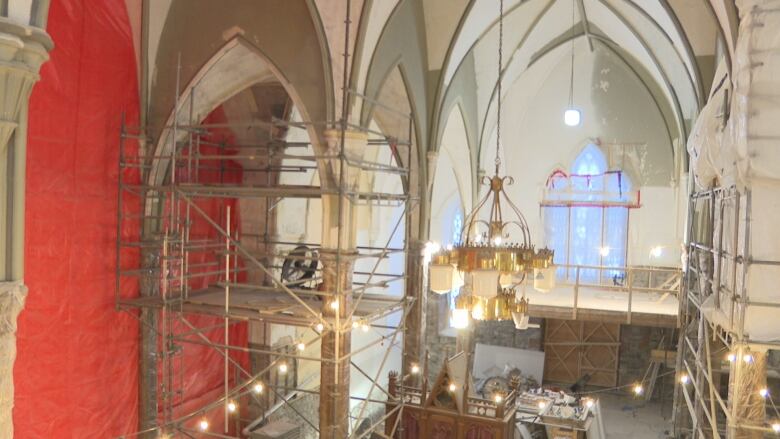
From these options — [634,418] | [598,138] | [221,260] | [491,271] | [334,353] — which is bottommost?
[634,418]

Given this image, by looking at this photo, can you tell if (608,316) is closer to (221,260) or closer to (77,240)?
(221,260)

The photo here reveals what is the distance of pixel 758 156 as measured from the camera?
5516mm

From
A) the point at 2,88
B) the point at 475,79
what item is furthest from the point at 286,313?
the point at 475,79

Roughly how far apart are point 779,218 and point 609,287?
30.3 ft

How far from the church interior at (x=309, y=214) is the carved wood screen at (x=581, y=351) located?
97cm

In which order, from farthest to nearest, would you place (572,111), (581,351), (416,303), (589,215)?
(589,215)
(581,351)
(572,111)
(416,303)

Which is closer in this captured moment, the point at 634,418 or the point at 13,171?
the point at 13,171

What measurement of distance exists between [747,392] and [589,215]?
9.48 m

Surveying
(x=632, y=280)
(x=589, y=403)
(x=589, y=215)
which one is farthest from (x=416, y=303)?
(x=589, y=215)

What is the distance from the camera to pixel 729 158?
610 cm

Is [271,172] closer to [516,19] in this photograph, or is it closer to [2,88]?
[516,19]

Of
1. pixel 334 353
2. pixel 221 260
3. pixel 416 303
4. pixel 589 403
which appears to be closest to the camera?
pixel 334 353

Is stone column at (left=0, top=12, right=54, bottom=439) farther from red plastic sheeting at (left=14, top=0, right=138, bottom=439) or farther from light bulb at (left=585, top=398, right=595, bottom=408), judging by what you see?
light bulb at (left=585, top=398, right=595, bottom=408)

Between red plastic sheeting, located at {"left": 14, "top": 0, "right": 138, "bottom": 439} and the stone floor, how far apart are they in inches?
341
